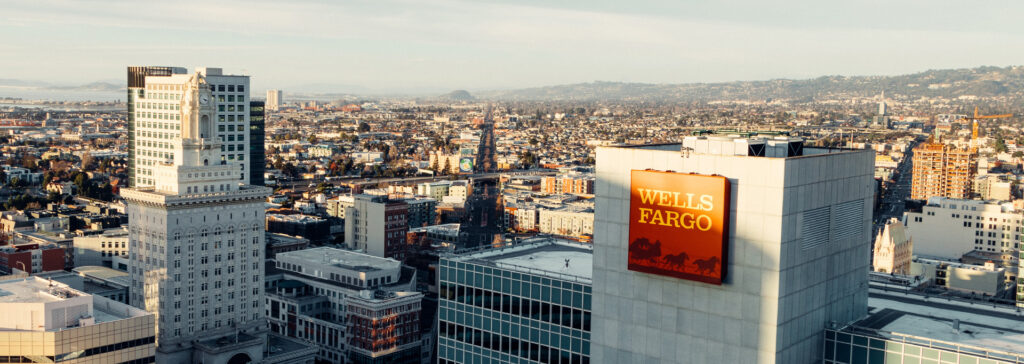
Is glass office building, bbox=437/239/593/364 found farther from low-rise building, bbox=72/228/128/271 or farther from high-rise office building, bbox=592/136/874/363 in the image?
low-rise building, bbox=72/228/128/271

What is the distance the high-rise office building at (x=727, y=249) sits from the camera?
1539 inches

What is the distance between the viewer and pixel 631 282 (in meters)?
43.5

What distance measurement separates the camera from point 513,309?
52.3 metres

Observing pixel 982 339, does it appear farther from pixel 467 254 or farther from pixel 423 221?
pixel 423 221

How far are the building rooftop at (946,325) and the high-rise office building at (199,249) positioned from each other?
6735 cm

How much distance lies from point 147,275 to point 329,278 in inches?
1034

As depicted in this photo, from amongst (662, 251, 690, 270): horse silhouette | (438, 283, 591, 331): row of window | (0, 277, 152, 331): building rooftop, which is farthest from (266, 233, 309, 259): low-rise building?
(662, 251, 690, 270): horse silhouette

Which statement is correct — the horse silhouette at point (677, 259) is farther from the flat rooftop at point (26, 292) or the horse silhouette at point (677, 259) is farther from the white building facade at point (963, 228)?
the white building facade at point (963, 228)

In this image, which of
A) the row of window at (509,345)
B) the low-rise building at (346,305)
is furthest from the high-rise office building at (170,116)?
the row of window at (509,345)

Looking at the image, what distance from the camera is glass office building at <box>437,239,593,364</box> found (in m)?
50.0

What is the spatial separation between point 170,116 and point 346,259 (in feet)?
106

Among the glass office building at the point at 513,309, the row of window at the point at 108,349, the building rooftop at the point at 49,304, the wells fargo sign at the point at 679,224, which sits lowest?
the row of window at the point at 108,349

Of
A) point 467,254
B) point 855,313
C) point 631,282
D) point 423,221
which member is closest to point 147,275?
point 467,254

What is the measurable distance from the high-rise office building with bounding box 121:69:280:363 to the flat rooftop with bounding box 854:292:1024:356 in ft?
221
